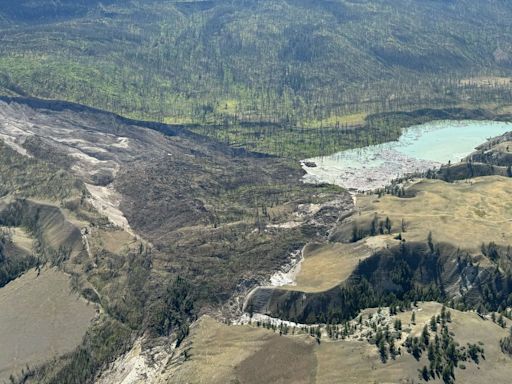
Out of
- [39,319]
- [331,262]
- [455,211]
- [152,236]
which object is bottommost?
[39,319]

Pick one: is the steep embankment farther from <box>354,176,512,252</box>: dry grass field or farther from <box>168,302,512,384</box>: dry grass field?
<box>354,176,512,252</box>: dry grass field

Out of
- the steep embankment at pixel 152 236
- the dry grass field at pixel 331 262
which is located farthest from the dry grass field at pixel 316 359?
the dry grass field at pixel 331 262

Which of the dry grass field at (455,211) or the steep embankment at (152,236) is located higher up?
the dry grass field at (455,211)

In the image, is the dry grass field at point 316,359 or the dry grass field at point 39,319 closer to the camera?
the dry grass field at point 316,359

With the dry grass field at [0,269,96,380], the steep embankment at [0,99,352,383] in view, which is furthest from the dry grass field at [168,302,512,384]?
the dry grass field at [0,269,96,380]

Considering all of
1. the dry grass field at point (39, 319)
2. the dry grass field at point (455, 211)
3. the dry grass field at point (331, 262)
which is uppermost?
the dry grass field at point (455, 211)

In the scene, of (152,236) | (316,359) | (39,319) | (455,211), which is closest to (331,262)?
(455,211)

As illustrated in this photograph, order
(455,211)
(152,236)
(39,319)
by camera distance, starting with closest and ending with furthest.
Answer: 1. (39,319)
2. (455,211)
3. (152,236)

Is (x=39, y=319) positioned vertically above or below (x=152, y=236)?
below

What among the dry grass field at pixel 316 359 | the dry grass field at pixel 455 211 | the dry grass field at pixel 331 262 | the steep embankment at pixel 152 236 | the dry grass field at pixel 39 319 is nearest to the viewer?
the dry grass field at pixel 316 359

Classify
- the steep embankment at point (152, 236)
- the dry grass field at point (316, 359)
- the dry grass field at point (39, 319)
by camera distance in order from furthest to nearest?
the steep embankment at point (152, 236) → the dry grass field at point (39, 319) → the dry grass field at point (316, 359)

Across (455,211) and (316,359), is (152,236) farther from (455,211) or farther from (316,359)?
(455,211)

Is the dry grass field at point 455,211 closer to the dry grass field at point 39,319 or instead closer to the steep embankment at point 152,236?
the steep embankment at point 152,236
